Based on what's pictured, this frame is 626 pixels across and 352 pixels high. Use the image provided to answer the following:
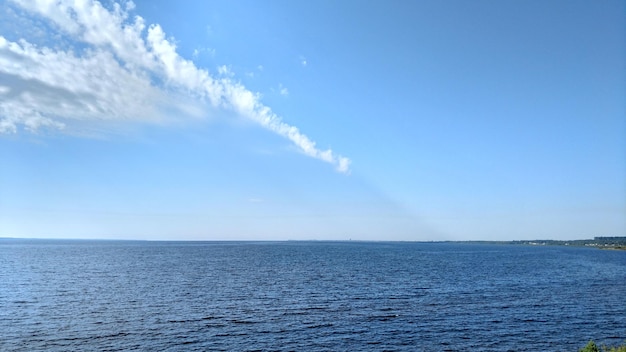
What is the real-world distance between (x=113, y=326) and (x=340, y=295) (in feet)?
108

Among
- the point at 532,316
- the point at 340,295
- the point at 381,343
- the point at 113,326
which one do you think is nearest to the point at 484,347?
the point at 381,343

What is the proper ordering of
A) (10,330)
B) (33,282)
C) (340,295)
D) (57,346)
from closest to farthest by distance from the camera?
(57,346) < (10,330) < (340,295) < (33,282)

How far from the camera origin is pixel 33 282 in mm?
73125

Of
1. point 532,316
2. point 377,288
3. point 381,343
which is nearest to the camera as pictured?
point 381,343

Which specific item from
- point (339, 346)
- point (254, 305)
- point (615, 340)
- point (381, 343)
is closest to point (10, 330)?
point (254, 305)

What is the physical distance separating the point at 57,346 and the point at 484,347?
3952 cm

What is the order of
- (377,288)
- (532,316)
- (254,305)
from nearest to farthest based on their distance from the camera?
1. (532,316)
2. (254,305)
3. (377,288)

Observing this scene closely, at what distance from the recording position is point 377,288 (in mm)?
68312

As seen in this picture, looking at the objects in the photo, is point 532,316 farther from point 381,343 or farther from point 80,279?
point 80,279

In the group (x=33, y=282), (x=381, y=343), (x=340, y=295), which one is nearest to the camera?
(x=381, y=343)

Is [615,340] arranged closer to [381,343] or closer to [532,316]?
[532,316]

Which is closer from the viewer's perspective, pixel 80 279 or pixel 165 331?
pixel 165 331

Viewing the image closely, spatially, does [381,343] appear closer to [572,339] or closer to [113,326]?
[572,339]

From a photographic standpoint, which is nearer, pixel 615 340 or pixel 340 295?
pixel 615 340
